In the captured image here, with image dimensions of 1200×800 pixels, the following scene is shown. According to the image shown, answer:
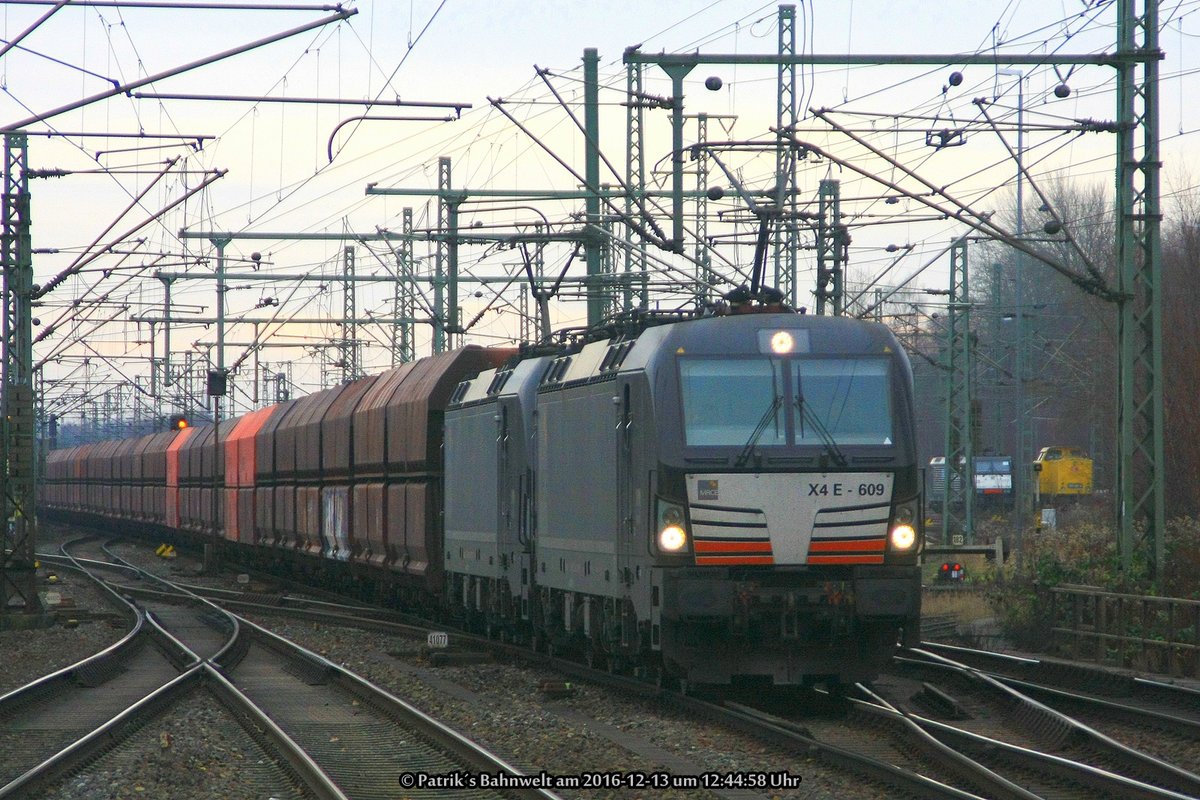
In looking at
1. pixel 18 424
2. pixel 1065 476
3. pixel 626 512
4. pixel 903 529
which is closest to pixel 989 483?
pixel 1065 476

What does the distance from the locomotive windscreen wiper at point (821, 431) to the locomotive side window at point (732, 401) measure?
0.54 ft

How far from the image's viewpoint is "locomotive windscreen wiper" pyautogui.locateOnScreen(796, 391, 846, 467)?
1403 centimetres

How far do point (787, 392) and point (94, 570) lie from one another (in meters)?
36.0

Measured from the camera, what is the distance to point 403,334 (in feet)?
162

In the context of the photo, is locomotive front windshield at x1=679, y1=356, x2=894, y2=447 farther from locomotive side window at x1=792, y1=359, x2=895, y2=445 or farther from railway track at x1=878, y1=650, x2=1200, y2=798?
railway track at x1=878, y1=650, x2=1200, y2=798

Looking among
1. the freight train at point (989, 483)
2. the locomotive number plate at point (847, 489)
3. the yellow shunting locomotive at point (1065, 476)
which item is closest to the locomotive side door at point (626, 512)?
the locomotive number plate at point (847, 489)

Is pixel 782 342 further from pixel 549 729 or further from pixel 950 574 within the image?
pixel 950 574

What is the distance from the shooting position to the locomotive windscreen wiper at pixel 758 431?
45.9 ft

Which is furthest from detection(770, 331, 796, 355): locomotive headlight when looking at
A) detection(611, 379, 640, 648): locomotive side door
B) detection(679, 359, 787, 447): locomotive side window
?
detection(611, 379, 640, 648): locomotive side door

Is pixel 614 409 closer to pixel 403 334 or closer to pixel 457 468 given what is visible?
pixel 457 468

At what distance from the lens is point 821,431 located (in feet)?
46.5

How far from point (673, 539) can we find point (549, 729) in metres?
1.87

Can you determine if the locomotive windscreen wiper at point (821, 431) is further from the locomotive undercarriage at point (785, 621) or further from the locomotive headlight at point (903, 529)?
the locomotive undercarriage at point (785, 621)

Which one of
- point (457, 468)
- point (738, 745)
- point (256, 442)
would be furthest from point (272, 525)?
point (738, 745)
